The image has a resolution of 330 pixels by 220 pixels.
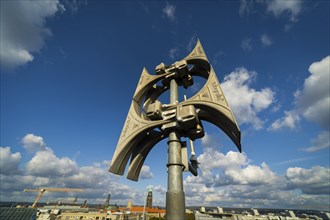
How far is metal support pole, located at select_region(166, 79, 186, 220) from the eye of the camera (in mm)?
5918

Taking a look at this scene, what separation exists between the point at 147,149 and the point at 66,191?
540ft

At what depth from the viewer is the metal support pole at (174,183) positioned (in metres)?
5.92

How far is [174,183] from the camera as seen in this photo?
6.41 metres

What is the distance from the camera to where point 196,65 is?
9.93 metres

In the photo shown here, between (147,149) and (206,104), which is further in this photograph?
(147,149)

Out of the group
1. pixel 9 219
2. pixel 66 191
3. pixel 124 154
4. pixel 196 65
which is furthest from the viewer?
pixel 66 191

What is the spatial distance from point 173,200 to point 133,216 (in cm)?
8775

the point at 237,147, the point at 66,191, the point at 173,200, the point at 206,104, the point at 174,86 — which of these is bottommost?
the point at 173,200

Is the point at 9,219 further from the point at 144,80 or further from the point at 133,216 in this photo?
the point at 144,80

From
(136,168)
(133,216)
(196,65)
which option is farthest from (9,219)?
(196,65)

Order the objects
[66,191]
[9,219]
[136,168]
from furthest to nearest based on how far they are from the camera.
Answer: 1. [66,191]
2. [9,219]
3. [136,168]

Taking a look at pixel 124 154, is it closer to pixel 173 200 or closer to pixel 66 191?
pixel 173 200

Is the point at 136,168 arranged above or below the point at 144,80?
below

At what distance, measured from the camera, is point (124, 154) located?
831cm
